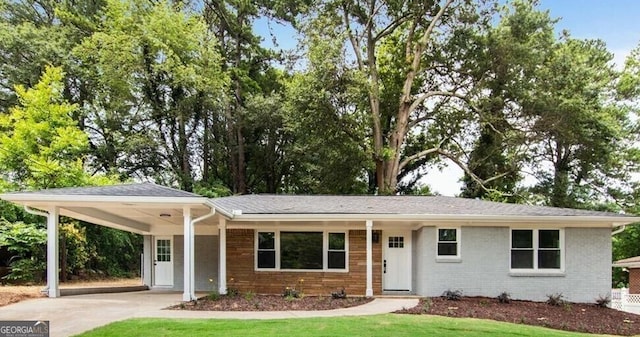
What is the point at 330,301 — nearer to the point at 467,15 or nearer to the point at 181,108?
the point at 181,108

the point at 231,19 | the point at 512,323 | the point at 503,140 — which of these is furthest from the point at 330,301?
the point at 231,19

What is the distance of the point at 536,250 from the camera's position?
49.8ft

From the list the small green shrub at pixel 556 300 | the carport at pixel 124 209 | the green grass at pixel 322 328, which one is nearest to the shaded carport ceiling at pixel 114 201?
the carport at pixel 124 209

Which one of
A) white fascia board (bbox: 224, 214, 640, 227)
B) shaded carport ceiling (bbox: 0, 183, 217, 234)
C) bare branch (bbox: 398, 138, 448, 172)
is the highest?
bare branch (bbox: 398, 138, 448, 172)

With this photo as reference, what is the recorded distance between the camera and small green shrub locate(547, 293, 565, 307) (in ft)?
46.6

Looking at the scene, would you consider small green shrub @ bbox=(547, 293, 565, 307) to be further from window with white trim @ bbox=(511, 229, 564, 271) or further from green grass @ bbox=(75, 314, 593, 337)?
green grass @ bbox=(75, 314, 593, 337)

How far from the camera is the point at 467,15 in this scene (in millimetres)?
27953

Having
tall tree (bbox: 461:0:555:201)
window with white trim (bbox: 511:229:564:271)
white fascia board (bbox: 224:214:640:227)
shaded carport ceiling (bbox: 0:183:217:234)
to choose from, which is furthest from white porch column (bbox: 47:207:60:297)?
tall tree (bbox: 461:0:555:201)

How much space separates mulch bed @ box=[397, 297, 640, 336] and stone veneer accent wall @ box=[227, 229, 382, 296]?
2.38 metres

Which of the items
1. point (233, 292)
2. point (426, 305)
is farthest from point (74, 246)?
point (426, 305)

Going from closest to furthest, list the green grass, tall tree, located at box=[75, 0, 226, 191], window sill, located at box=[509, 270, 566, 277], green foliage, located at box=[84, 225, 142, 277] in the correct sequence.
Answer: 1. the green grass
2. window sill, located at box=[509, 270, 566, 277]
3. green foliage, located at box=[84, 225, 142, 277]
4. tall tree, located at box=[75, 0, 226, 191]

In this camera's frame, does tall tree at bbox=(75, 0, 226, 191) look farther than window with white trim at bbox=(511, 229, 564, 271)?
Yes

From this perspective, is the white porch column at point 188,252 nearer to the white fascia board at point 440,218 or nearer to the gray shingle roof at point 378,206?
the gray shingle roof at point 378,206

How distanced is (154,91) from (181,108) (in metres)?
1.93
